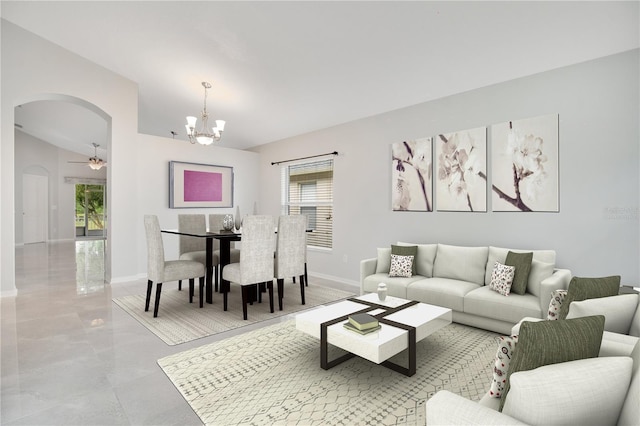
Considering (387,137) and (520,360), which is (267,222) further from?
(520,360)

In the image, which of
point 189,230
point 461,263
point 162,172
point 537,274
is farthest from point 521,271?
point 162,172

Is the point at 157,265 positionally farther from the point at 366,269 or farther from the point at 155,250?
the point at 366,269

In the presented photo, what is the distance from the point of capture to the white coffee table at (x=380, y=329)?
6.96 ft

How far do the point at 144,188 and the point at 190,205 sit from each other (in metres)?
0.87

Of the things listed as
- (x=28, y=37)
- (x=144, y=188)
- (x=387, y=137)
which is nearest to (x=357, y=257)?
(x=387, y=137)

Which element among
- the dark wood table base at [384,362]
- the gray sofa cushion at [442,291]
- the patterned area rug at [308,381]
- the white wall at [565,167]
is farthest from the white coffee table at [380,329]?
the white wall at [565,167]

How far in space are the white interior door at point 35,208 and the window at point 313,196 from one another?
8.58 m

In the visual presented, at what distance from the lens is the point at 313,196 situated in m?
6.11

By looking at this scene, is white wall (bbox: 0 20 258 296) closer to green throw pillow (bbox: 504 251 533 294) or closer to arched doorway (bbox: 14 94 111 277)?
arched doorway (bbox: 14 94 111 277)

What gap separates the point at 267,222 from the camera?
3621mm

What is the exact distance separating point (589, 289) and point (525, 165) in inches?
80.5

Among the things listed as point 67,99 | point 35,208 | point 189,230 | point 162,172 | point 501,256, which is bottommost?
point 501,256

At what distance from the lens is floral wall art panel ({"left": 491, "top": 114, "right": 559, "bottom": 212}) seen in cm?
A: 337

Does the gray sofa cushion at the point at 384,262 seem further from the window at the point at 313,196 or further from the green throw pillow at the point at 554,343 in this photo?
the green throw pillow at the point at 554,343
